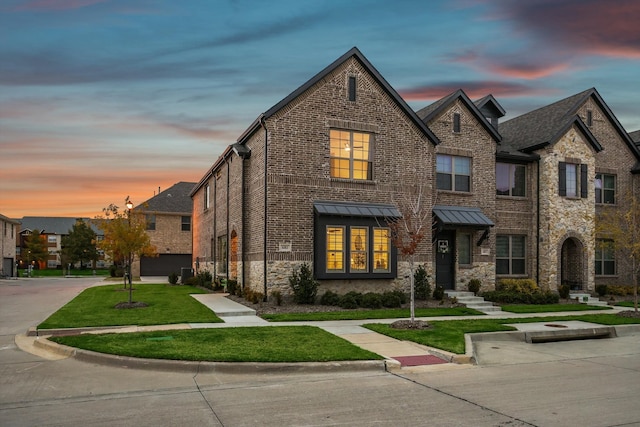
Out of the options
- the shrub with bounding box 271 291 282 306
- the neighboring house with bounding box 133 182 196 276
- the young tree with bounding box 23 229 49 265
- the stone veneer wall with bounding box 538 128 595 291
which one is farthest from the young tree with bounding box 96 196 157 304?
the young tree with bounding box 23 229 49 265

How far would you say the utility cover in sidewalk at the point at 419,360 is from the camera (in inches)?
430

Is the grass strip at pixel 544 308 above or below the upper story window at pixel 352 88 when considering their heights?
below

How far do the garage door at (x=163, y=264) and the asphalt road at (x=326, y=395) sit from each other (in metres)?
36.5

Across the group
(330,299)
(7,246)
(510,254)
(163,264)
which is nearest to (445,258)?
(510,254)

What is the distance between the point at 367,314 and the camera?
711 inches

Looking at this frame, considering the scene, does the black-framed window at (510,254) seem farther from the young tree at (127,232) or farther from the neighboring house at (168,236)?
the neighboring house at (168,236)

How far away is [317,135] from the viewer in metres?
21.2

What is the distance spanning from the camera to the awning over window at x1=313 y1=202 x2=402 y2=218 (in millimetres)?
20547

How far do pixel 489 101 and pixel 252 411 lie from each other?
2293cm

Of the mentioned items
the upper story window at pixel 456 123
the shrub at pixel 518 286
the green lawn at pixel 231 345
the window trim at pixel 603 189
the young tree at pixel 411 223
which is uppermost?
the upper story window at pixel 456 123

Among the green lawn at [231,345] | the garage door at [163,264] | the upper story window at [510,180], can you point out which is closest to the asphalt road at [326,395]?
the green lawn at [231,345]

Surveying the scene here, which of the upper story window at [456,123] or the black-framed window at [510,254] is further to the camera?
the black-framed window at [510,254]

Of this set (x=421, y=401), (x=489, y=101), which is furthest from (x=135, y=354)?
(x=489, y=101)

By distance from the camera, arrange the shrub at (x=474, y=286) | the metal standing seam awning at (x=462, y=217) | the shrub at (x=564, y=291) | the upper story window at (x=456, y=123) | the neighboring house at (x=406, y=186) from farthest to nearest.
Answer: the shrub at (x=564, y=291)
the upper story window at (x=456, y=123)
the shrub at (x=474, y=286)
the metal standing seam awning at (x=462, y=217)
the neighboring house at (x=406, y=186)
